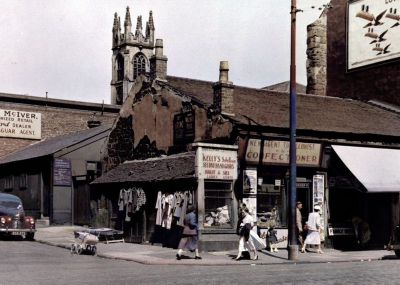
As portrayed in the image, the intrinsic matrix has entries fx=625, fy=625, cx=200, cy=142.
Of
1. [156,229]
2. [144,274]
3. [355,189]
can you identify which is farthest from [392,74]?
[144,274]

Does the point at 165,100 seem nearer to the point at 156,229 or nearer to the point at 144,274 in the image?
the point at 156,229

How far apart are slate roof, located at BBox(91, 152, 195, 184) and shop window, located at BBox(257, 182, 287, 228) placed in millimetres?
2784

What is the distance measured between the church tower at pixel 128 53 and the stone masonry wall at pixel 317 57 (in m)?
46.7

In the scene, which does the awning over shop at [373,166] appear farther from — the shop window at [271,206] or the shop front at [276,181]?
the shop window at [271,206]

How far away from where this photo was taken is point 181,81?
26.4m

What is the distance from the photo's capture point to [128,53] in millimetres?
82688

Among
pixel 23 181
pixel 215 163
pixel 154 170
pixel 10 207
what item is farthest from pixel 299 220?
pixel 23 181

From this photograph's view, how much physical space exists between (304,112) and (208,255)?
8.22 metres

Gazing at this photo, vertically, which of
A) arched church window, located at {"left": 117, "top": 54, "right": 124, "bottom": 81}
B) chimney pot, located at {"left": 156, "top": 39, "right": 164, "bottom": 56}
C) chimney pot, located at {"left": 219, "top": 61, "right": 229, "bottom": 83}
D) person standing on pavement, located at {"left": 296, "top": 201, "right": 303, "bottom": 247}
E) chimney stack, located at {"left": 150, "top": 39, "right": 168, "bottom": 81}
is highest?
arched church window, located at {"left": 117, "top": 54, "right": 124, "bottom": 81}

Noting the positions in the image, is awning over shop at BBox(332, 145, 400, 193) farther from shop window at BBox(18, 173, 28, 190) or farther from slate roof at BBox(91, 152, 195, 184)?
shop window at BBox(18, 173, 28, 190)

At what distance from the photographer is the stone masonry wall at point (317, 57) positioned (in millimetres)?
34531

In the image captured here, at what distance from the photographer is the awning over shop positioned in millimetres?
22828

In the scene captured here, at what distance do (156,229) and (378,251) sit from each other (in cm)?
833

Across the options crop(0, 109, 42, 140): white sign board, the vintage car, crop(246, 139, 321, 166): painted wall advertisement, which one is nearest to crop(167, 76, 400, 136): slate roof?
crop(246, 139, 321, 166): painted wall advertisement
